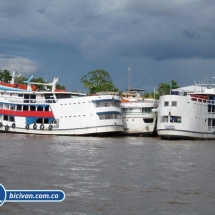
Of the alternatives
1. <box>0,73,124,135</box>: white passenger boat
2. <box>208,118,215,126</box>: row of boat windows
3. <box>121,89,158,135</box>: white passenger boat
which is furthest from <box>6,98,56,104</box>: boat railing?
<box>208,118,215,126</box>: row of boat windows

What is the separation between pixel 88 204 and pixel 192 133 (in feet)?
83.9

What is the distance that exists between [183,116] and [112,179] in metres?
20.8

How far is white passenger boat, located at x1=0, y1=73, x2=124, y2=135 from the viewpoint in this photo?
1501 inches

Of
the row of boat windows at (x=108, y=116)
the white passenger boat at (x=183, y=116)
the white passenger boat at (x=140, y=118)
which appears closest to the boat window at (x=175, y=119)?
the white passenger boat at (x=183, y=116)

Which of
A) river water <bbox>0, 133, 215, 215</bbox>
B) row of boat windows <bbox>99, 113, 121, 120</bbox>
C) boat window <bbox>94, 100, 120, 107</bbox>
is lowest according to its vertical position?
river water <bbox>0, 133, 215, 215</bbox>

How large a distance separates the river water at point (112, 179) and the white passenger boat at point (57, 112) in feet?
37.5

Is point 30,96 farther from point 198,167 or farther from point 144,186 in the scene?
point 144,186

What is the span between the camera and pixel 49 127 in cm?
4003

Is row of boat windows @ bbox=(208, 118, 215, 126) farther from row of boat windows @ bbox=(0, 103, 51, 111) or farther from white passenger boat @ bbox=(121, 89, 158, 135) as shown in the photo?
row of boat windows @ bbox=(0, 103, 51, 111)

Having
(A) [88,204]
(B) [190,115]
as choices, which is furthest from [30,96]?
(A) [88,204]

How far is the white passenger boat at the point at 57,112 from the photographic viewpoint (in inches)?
1501

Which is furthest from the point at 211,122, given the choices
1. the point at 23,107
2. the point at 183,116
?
the point at 23,107

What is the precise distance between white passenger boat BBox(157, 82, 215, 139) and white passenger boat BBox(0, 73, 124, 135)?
413 cm

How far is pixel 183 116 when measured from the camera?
3650 centimetres
